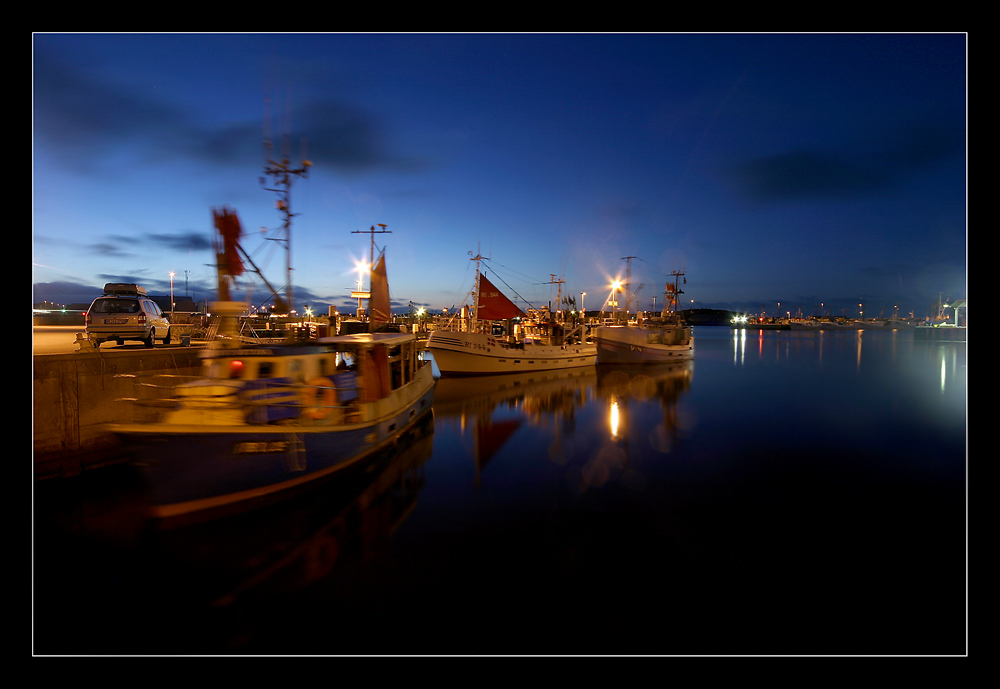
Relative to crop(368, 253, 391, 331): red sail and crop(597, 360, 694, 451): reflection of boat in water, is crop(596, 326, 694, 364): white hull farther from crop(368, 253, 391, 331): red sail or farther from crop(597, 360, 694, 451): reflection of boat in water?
crop(368, 253, 391, 331): red sail

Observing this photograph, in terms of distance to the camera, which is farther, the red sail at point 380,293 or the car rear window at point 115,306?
the red sail at point 380,293

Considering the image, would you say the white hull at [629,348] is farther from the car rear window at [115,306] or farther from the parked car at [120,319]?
the car rear window at [115,306]

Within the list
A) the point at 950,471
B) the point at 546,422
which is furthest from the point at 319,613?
the point at 950,471

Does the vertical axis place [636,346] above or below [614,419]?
above

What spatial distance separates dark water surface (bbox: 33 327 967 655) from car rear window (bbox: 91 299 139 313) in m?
4.38

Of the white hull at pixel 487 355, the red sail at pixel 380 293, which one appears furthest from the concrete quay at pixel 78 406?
the white hull at pixel 487 355

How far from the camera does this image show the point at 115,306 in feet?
33.1

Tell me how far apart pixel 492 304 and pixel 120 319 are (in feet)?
61.7

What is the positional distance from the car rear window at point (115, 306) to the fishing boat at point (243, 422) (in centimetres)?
557

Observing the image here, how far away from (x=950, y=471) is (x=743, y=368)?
26408 millimetres

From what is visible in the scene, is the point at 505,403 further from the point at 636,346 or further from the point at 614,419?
the point at 636,346

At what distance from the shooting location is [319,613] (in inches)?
188

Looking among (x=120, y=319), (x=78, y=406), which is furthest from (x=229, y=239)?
(x=120, y=319)

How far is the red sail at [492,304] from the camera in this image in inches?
1032
